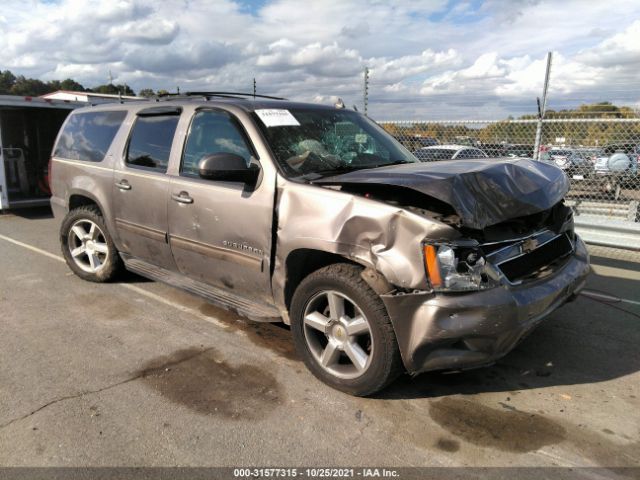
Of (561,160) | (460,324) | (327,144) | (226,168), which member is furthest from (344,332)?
(561,160)

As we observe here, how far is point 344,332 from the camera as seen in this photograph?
316 centimetres

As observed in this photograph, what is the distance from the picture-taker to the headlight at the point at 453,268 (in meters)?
2.71

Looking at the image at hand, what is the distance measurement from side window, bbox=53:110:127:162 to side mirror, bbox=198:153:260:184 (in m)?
2.05

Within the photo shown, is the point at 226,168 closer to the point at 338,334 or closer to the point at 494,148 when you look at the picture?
the point at 338,334

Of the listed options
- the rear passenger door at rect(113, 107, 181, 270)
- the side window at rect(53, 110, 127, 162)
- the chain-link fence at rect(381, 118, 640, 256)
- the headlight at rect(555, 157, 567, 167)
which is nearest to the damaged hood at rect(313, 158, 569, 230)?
the rear passenger door at rect(113, 107, 181, 270)

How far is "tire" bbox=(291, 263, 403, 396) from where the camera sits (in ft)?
9.65

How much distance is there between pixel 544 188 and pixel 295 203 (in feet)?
5.53

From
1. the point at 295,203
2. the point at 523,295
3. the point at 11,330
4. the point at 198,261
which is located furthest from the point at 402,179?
the point at 11,330

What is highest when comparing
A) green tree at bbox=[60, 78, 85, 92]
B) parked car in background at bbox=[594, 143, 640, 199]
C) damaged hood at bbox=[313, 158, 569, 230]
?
green tree at bbox=[60, 78, 85, 92]

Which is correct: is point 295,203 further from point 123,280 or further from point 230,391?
point 123,280

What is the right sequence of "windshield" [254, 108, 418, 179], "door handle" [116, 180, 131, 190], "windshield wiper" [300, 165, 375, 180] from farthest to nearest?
"door handle" [116, 180, 131, 190], "windshield" [254, 108, 418, 179], "windshield wiper" [300, 165, 375, 180]

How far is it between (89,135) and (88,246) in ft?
3.93

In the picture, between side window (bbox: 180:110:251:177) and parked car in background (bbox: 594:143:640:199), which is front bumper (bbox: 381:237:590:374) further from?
parked car in background (bbox: 594:143:640:199)

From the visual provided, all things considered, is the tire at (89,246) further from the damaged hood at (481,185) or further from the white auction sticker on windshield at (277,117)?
the damaged hood at (481,185)
